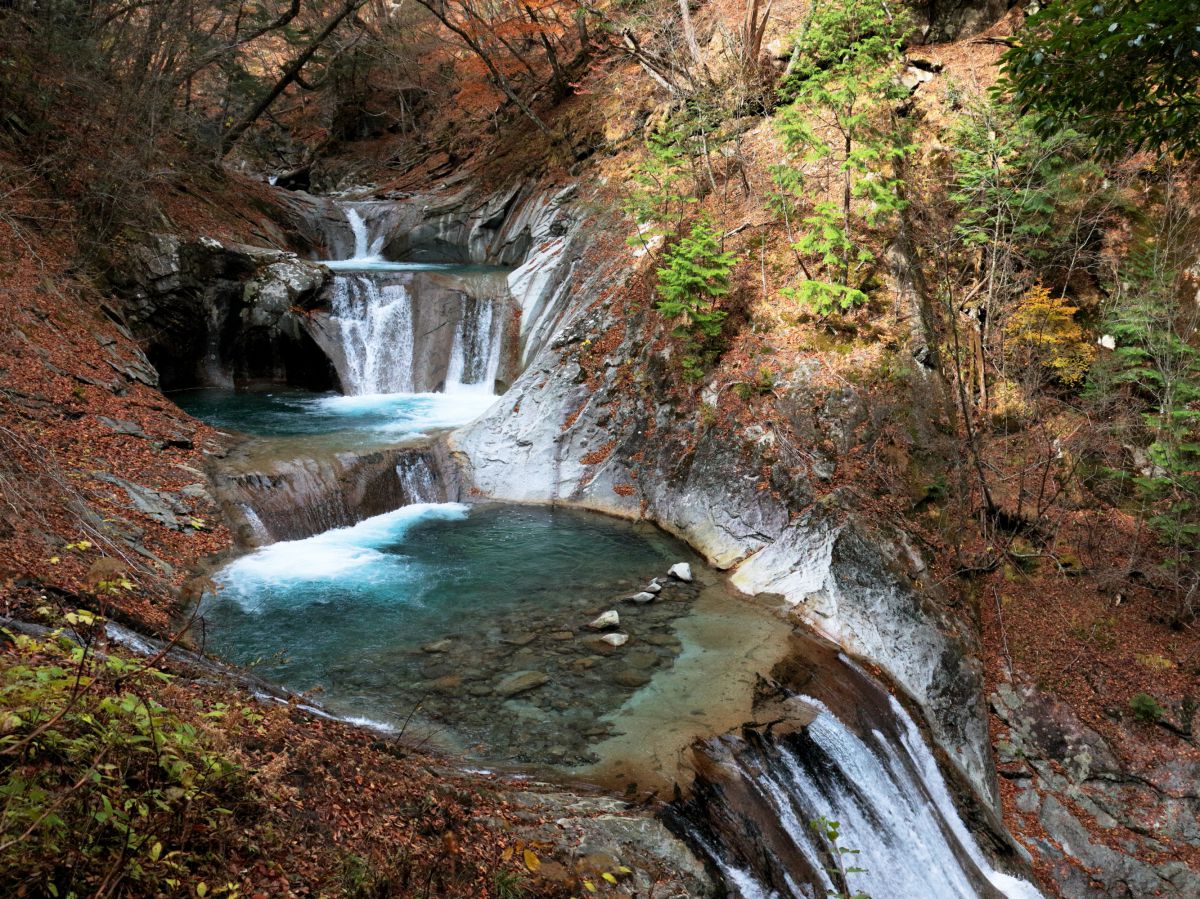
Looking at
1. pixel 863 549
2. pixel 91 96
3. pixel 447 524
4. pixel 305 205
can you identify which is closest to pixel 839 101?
pixel 863 549

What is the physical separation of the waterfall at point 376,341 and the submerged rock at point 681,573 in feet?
29.4

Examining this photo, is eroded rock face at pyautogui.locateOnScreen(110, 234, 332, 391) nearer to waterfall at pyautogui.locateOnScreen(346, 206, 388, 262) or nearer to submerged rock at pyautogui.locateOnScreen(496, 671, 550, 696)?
waterfall at pyautogui.locateOnScreen(346, 206, 388, 262)

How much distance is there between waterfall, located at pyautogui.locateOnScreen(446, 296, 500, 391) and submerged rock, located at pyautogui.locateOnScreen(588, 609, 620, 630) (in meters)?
8.80

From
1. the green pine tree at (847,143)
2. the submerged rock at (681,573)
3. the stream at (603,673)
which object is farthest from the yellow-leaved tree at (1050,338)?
the submerged rock at (681,573)

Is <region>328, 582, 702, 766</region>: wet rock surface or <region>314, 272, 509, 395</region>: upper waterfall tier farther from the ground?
<region>314, 272, 509, 395</region>: upper waterfall tier

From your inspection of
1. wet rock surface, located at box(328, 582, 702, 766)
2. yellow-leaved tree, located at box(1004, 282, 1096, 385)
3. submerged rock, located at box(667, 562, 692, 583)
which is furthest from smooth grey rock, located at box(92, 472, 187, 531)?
yellow-leaved tree, located at box(1004, 282, 1096, 385)

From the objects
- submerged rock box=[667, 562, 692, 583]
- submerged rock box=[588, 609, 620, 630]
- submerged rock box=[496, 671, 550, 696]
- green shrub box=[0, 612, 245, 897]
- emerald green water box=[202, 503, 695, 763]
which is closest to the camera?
green shrub box=[0, 612, 245, 897]

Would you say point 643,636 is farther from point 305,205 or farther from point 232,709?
point 305,205

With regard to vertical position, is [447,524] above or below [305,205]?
below

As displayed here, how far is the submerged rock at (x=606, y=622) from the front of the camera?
26.1ft

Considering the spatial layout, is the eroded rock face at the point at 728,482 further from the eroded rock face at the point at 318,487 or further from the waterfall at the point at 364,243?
the waterfall at the point at 364,243

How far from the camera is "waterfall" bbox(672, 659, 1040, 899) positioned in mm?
5148

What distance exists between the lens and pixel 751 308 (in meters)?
11.8

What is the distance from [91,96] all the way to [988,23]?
57.7 feet
